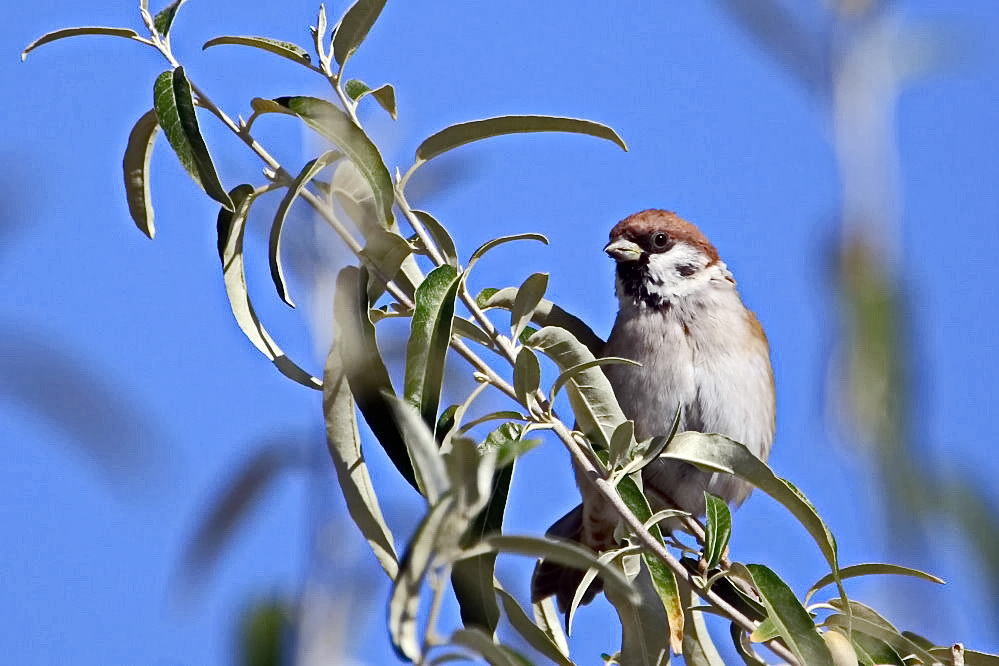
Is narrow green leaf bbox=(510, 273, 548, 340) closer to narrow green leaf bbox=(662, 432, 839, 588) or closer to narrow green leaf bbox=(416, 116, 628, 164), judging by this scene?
narrow green leaf bbox=(416, 116, 628, 164)

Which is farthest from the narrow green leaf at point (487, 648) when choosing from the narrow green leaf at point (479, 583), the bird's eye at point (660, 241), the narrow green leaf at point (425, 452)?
the bird's eye at point (660, 241)

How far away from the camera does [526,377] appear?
9.24ft

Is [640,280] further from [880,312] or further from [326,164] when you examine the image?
[880,312]

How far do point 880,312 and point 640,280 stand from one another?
331cm

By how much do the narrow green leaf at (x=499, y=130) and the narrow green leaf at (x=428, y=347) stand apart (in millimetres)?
534

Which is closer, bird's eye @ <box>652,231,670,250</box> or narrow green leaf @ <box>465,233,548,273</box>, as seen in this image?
narrow green leaf @ <box>465,233,548,273</box>

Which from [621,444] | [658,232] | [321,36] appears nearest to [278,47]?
[321,36]

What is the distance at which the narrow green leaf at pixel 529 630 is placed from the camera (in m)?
2.84

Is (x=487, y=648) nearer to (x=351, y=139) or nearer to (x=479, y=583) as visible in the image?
(x=479, y=583)

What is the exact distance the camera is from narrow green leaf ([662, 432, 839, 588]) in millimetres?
2902

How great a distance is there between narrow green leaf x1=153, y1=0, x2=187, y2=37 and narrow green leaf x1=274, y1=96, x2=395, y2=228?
300mm

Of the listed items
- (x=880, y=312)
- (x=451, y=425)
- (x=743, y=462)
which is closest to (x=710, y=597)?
(x=743, y=462)

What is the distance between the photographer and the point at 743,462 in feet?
9.61

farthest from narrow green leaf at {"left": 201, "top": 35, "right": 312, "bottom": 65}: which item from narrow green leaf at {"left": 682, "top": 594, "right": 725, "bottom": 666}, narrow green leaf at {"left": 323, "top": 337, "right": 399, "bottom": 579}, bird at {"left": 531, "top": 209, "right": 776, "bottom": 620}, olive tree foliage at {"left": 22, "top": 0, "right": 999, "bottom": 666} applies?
bird at {"left": 531, "top": 209, "right": 776, "bottom": 620}
